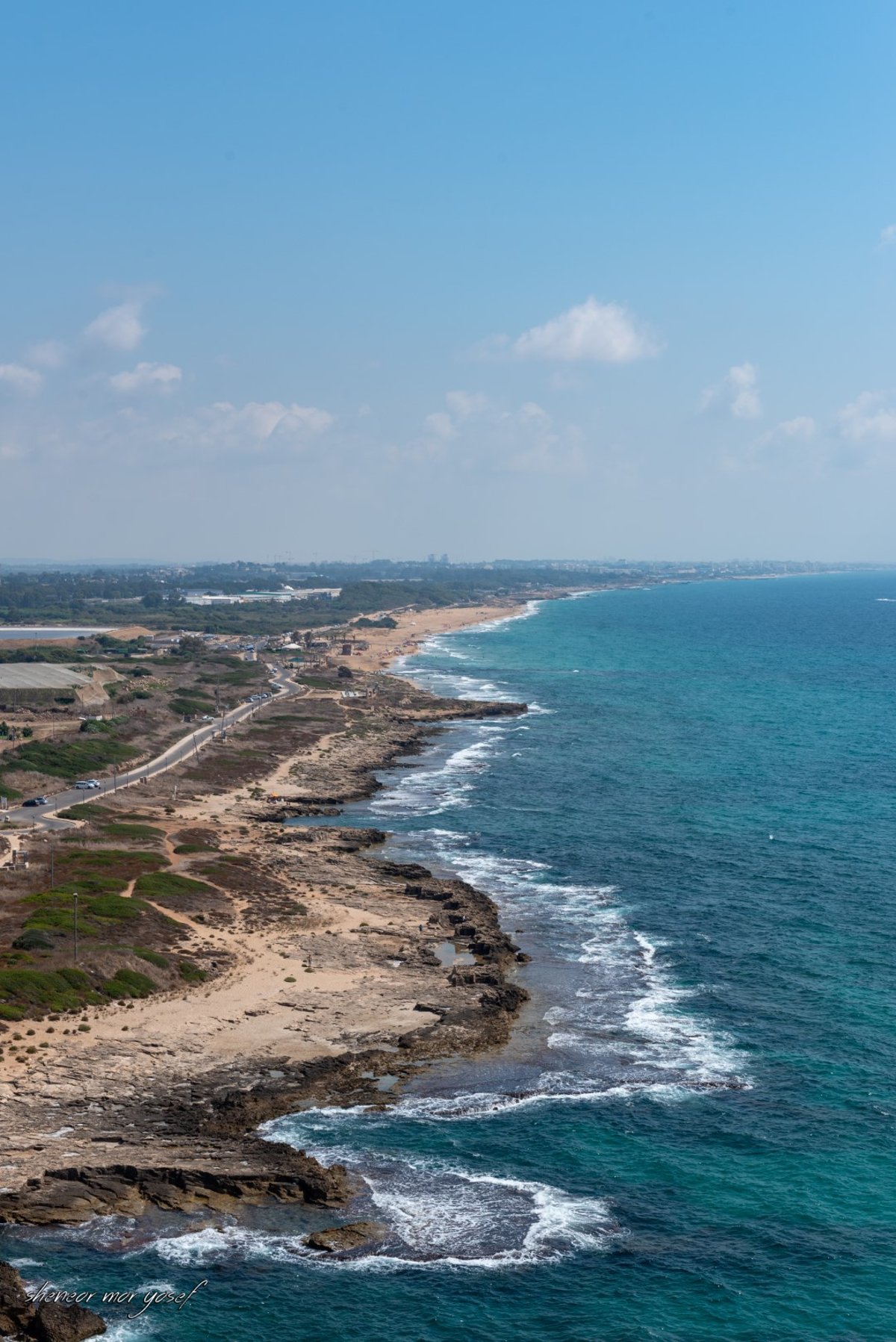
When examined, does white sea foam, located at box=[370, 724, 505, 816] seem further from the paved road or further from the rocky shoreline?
the rocky shoreline

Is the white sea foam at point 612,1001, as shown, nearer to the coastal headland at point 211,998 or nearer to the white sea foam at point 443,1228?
the coastal headland at point 211,998

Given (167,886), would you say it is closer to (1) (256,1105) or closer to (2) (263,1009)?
(2) (263,1009)

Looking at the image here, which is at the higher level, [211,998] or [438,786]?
[438,786]

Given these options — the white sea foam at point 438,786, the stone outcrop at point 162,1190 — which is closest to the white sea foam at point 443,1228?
the stone outcrop at point 162,1190

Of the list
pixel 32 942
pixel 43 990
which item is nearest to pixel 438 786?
pixel 32 942

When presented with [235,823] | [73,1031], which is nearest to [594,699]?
[235,823]

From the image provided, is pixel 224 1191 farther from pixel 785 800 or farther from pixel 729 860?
pixel 785 800
